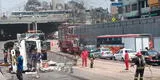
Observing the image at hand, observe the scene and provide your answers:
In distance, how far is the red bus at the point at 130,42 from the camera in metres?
52.2

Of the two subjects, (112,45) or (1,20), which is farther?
(1,20)

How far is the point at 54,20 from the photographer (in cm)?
14312

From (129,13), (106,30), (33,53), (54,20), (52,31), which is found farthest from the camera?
(52,31)

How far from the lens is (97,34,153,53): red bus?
52.2 metres

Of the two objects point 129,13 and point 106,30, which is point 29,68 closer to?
point 106,30

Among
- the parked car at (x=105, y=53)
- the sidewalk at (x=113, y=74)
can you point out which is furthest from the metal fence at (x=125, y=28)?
the sidewalk at (x=113, y=74)

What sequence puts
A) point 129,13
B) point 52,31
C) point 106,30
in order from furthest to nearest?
point 52,31 → point 129,13 → point 106,30

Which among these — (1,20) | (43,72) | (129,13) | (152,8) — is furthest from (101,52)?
(1,20)

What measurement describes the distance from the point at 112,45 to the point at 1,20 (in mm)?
78240

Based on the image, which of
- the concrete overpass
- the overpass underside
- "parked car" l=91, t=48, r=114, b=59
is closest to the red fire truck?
"parked car" l=91, t=48, r=114, b=59

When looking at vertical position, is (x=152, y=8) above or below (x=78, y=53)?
above

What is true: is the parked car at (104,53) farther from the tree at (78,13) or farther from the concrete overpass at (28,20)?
the tree at (78,13)

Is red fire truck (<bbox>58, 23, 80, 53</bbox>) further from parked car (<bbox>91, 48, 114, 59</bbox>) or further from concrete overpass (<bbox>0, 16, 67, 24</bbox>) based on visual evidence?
concrete overpass (<bbox>0, 16, 67, 24</bbox>)

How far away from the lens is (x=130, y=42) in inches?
2120
